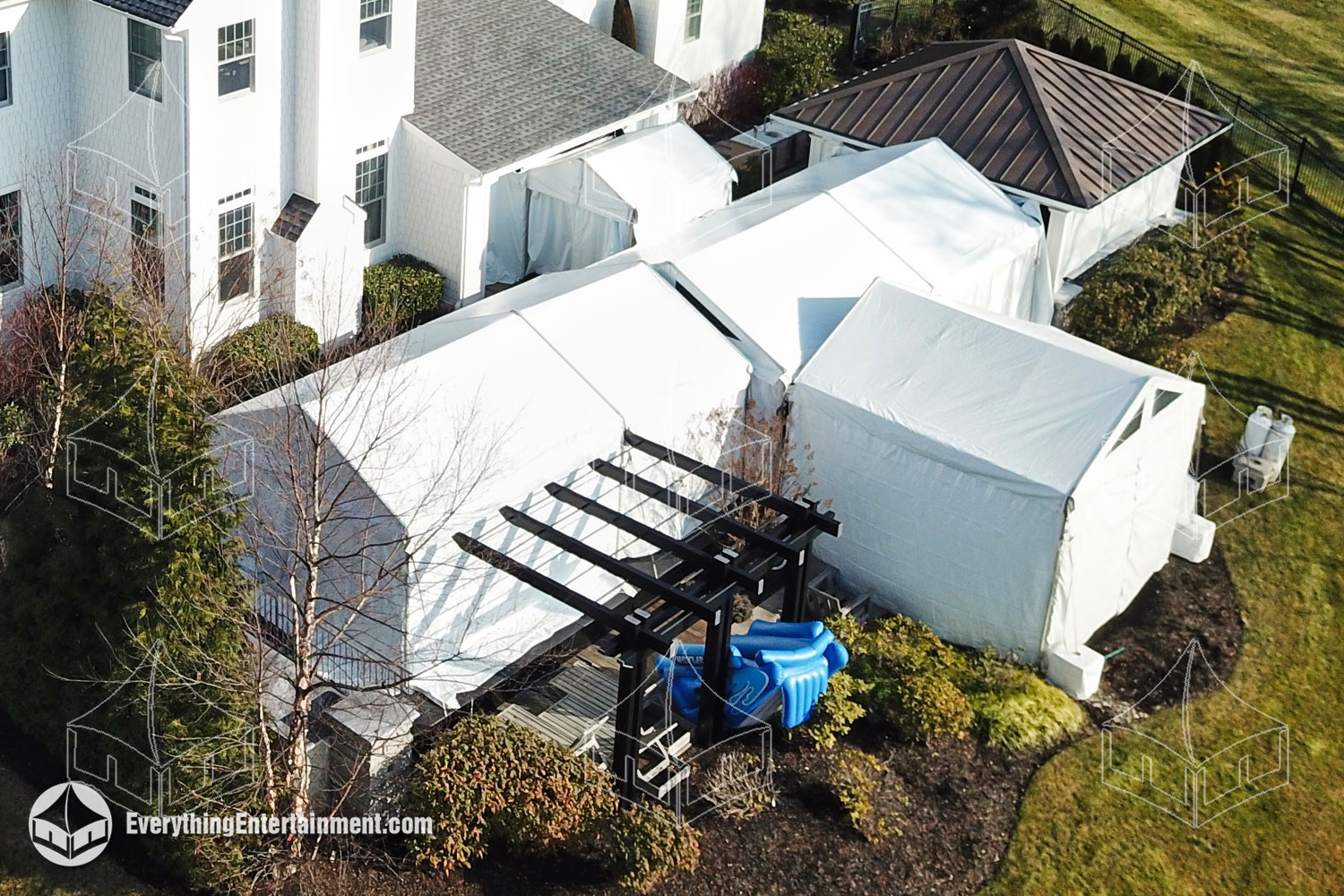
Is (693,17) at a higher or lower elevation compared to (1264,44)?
higher

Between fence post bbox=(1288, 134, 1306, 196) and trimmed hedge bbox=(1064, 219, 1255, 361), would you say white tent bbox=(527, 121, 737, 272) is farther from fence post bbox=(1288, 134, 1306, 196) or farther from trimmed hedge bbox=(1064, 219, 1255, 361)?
fence post bbox=(1288, 134, 1306, 196)

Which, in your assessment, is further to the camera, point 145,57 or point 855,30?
point 855,30

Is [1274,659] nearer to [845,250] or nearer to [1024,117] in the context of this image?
[845,250]

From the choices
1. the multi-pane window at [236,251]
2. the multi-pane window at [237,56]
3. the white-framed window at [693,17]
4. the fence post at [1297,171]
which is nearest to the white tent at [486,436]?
the multi-pane window at [236,251]

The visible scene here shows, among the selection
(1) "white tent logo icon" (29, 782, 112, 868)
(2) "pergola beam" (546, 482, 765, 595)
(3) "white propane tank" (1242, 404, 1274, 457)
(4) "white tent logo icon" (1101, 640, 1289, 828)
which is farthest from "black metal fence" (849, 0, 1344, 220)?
(1) "white tent logo icon" (29, 782, 112, 868)

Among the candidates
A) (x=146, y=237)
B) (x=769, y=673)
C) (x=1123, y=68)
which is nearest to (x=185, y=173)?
(x=146, y=237)

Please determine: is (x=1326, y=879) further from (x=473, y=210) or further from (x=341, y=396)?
(x=473, y=210)
